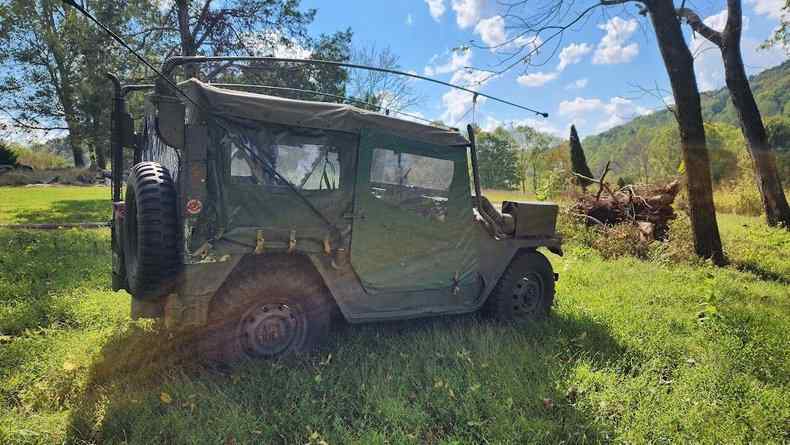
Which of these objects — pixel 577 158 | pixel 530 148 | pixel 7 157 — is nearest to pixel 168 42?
pixel 577 158

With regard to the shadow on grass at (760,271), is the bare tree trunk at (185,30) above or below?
above

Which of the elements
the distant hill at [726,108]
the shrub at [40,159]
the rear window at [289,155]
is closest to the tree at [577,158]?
the distant hill at [726,108]

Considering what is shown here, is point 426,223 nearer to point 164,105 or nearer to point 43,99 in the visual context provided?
point 164,105

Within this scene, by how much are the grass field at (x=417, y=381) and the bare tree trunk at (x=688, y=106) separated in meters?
3.31

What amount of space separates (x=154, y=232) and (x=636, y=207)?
10783 millimetres

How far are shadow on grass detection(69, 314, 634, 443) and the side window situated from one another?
1.28 m

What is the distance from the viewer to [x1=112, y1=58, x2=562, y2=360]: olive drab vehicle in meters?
3.16

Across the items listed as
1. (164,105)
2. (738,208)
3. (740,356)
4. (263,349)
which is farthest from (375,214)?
(738,208)

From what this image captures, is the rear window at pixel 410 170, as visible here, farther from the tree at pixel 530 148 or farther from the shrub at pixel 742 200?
the tree at pixel 530 148

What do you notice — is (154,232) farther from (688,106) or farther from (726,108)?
(726,108)

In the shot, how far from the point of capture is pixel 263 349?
358cm

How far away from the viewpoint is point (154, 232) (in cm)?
300

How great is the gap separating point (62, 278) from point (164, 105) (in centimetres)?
427

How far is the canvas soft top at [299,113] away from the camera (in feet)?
10.6
